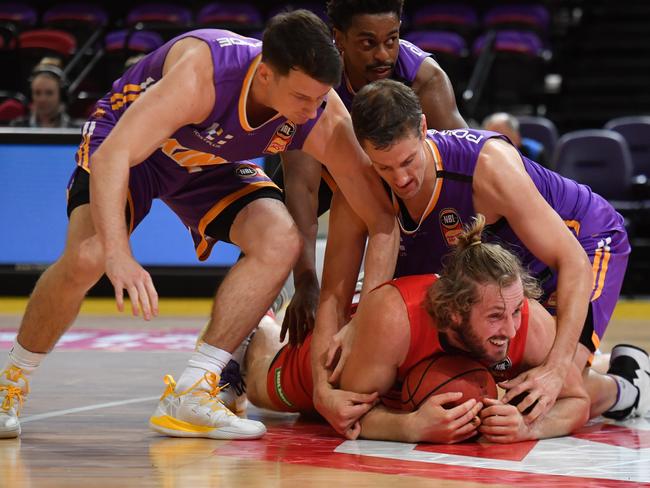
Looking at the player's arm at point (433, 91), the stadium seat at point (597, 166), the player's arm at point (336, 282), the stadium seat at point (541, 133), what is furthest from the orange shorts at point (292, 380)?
the stadium seat at point (541, 133)

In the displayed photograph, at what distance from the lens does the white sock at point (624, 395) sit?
383 centimetres

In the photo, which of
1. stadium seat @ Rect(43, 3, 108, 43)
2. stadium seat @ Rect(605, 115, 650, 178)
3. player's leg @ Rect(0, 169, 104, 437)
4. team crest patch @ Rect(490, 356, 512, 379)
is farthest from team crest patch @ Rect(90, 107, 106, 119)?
stadium seat @ Rect(43, 3, 108, 43)

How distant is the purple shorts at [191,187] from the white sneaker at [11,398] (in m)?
0.57

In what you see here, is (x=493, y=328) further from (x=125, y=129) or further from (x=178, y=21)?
(x=178, y=21)

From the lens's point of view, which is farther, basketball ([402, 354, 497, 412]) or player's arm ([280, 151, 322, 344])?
player's arm ([280, 151, 322, 344])

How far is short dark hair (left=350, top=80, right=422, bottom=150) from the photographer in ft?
10.8

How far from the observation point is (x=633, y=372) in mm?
4039

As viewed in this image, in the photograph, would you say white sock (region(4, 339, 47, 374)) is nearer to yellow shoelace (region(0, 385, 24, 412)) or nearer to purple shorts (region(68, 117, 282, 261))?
yellow shoelace (region(0, 385, 24, 412))

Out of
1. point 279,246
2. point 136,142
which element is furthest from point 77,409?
point 136,142

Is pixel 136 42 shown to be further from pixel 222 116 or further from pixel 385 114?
pixel 385 114

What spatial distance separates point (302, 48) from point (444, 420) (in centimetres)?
114

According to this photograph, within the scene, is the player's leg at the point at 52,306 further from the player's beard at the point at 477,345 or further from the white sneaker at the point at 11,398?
the player's beard at the point at 477,345

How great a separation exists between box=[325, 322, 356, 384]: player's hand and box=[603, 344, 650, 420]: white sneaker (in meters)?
1.00

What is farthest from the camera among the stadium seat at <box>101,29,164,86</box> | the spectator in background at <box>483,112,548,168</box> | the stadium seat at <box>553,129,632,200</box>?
the stadium seat at <box>101,29,164,86</box>
